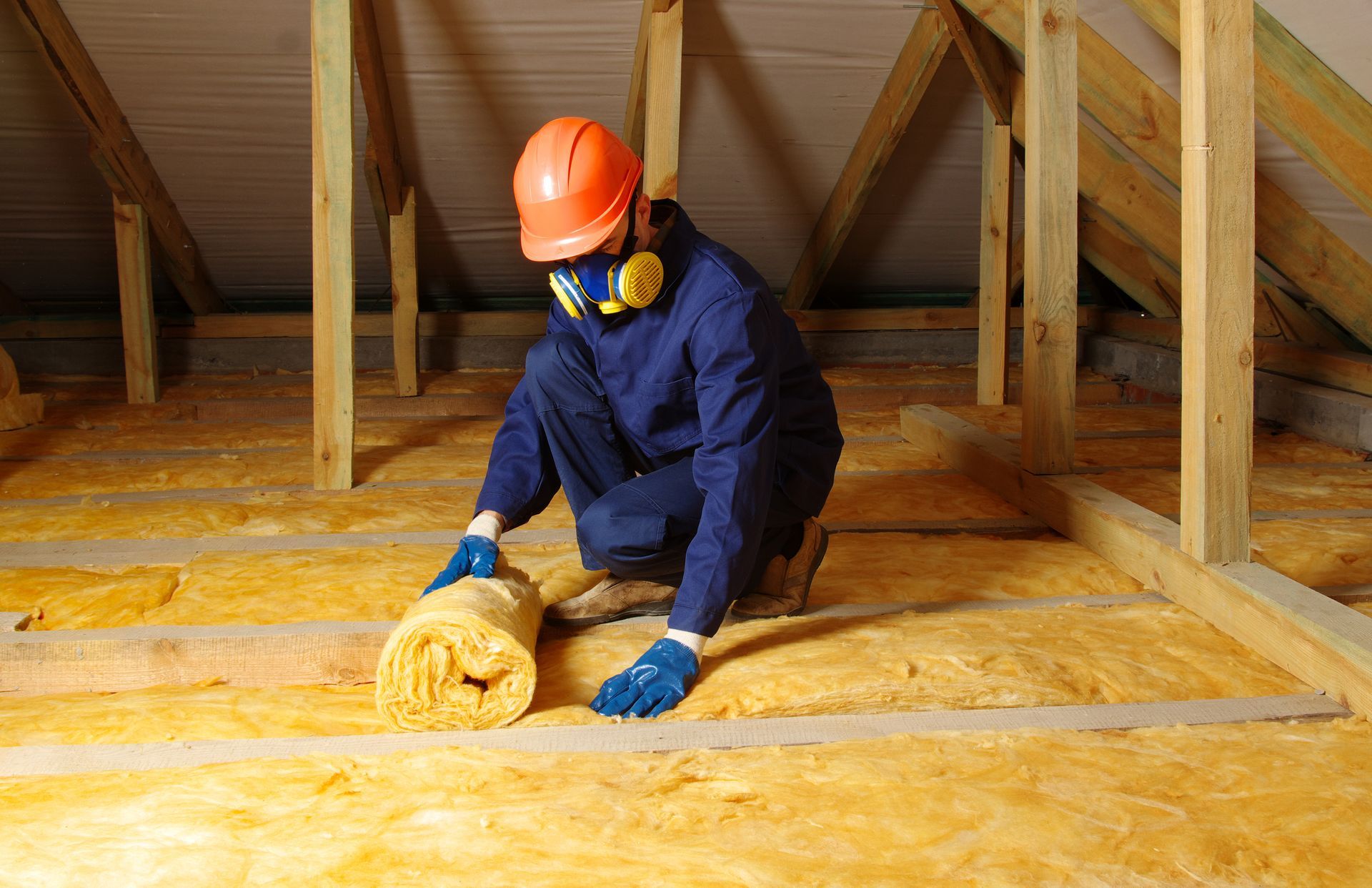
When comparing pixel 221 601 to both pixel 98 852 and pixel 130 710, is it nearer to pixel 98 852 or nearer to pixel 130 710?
pixel 130 710

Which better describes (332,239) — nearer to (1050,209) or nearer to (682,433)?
(682,433)

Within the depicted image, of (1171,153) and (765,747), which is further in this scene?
(1171,153)

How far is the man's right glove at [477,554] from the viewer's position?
6.49 ft

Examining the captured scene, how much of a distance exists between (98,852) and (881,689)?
1.19 metres

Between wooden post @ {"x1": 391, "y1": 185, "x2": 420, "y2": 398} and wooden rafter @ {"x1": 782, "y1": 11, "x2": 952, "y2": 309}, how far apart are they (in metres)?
1.93

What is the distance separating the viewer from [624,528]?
2.00m

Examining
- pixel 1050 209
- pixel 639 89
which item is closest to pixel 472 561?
pixel 1050 209

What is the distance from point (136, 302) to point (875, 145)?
3275mm

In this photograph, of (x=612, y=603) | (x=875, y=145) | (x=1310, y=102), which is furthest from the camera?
(x=875, y=145)

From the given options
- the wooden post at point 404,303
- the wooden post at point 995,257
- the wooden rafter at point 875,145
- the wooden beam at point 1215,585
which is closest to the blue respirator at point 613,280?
the wooden beam at point 1215,585

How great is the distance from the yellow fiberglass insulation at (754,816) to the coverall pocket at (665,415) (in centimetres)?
66

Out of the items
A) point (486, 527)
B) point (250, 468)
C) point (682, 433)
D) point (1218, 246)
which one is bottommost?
point (250, 468)

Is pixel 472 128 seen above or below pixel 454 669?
above

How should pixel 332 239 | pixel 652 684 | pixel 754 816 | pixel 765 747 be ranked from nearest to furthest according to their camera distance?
pixel 754 816 → pixel 765 747 → pixel 652 684 → pixel 332 239
